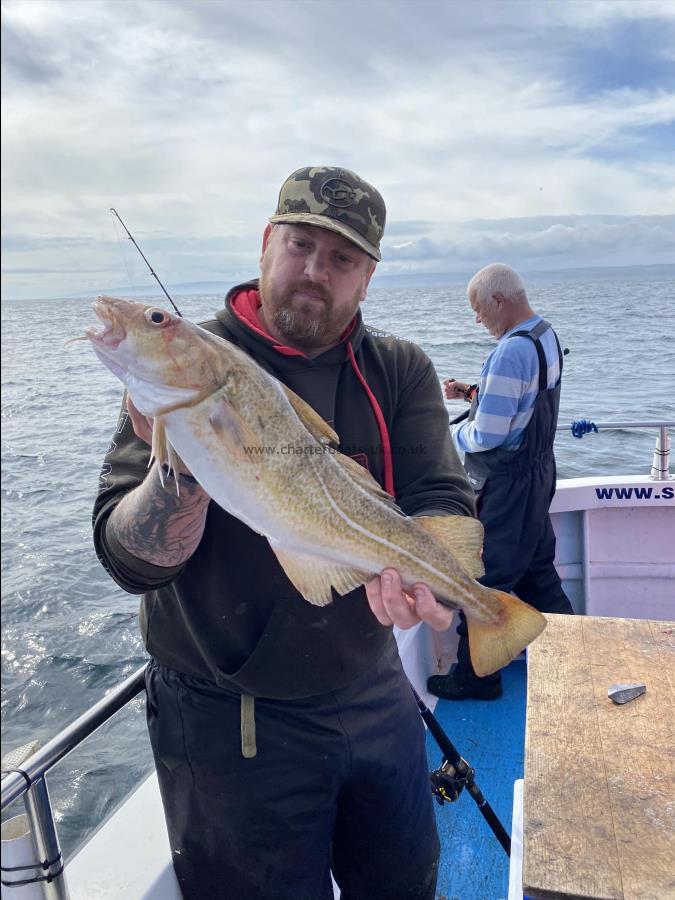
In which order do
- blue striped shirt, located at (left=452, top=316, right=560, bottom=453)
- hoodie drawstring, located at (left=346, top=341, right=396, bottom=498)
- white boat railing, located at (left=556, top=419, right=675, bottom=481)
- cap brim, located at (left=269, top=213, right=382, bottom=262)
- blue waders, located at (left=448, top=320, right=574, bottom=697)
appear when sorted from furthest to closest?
white boat railing, located at (left=556, top=419, right=675, bottom=481) < blue waders, located at (left=448, top=320, right=574, bottom=697) < blue striped shirt, located at (left=452, top=316, right=560, bottom=453) < hoodie drawstring, located at (left=346, top=341, right=396, bottom=498) < cap brim, located at (left=269, top=213, right=382, bottom=262)

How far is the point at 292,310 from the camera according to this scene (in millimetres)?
2430

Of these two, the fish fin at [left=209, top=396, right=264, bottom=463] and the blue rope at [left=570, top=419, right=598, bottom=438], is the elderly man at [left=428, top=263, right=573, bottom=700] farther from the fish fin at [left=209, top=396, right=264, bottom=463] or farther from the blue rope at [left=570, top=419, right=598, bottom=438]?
the fish fin at [left=209, top=396, right=264, bottom=463]

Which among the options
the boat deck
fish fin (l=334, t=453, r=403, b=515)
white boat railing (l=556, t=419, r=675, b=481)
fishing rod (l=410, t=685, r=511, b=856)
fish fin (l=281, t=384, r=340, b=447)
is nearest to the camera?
fish fin (l=281, t=384, r=340, b=447)

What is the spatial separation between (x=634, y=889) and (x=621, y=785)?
1.30ft

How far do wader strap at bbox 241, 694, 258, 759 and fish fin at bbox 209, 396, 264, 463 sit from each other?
84cm

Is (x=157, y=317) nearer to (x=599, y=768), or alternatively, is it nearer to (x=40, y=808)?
(x=40, y=808)

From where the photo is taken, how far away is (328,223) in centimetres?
238

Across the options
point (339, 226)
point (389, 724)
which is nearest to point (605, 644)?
point (389, 724)

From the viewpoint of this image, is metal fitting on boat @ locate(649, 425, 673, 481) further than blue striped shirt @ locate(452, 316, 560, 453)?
Yes

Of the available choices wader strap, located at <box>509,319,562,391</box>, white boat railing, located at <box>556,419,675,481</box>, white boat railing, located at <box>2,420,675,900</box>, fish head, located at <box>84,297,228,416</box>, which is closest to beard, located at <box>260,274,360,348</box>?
fish head, located at <box>84,297,228,416</box>

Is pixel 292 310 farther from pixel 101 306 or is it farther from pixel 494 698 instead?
pixel 494 698

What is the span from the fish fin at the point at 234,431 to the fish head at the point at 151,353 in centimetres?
7

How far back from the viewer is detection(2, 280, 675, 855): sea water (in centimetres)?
650

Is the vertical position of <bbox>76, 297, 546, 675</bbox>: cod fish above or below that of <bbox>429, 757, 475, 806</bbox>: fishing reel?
above
